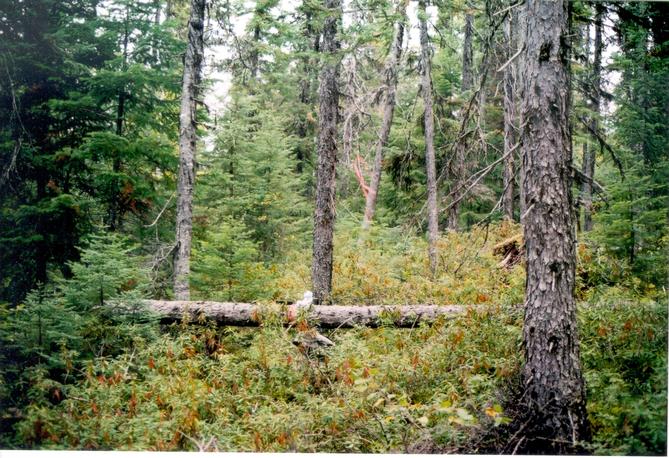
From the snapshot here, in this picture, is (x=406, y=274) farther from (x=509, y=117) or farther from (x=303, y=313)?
(x=303, y=313)

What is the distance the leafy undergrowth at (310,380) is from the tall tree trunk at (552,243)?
14.1 inches

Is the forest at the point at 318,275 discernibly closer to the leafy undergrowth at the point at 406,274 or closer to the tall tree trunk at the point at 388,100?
the leafy undergrowth at the point at 406,274

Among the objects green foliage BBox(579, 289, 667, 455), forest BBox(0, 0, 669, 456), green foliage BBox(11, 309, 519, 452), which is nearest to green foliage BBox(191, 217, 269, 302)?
forest BBox(0, 0, 669, 456)

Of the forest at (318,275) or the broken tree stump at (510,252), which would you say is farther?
the broken tree stump at (510,252)

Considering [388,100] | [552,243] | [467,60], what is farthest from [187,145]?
[467,60]

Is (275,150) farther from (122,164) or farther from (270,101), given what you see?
(270,101)

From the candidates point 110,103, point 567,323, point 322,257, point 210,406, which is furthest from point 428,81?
point 210,406

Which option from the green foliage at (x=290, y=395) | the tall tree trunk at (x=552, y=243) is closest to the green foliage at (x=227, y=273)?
the green foliage at (x=290, y=395)

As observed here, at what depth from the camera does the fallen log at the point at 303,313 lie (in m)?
6.82

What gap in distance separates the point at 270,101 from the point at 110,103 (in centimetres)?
1064

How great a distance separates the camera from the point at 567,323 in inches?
166

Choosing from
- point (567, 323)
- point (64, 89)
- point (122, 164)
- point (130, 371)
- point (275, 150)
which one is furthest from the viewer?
point (275, 150)

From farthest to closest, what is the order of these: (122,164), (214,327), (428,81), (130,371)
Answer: (428,81), (122,164), (214,327), (130,371)

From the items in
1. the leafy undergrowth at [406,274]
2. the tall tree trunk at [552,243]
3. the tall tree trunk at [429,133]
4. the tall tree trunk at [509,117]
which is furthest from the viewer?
the tall tree trunk at [429,133]
